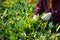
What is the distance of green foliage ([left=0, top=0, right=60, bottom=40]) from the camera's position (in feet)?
6.54

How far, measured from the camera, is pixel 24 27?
6.98 ft

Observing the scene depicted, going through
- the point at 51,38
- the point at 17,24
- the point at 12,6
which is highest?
the point at 12,6

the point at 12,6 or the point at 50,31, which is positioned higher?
the point at 12,6

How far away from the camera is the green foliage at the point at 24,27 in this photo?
78.5 inches

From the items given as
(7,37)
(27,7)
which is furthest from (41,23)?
(27,7)

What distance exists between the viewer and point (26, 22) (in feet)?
7.28

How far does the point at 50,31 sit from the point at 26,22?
0.31 meters

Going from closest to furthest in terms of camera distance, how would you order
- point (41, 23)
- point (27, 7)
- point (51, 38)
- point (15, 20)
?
point (51, 38)
point (41, 23)
point (15, 20)
point (27, 7)

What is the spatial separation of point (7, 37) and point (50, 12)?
503 millimetres

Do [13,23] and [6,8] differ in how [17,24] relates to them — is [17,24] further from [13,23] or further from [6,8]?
[6,8]

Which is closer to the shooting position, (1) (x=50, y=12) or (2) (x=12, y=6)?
(1) (x=50, y=12)

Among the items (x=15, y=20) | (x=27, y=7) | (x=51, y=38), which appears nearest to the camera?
(x=51, y=38)

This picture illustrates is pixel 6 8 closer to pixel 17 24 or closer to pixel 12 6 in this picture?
pixel 12 6

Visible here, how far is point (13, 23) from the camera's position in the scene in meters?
2.23
